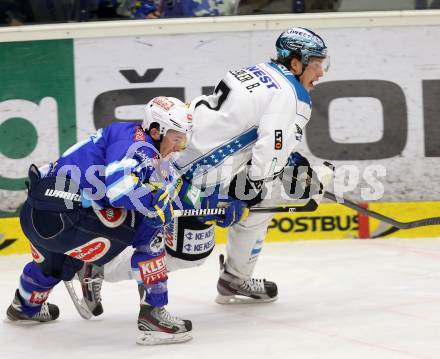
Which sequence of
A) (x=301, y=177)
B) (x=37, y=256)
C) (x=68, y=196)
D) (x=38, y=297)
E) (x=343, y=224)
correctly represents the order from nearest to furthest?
(x=68, y=196)
(x=37, y=256)
(x=38, y=297)
(x=301, y=177)
(x=343, y=224)

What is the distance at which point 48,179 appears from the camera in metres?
3.69

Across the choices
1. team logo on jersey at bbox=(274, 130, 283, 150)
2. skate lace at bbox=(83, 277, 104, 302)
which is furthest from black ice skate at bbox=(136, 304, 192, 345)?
team logo on jersey at bbox=(274, 130, 283, 150)

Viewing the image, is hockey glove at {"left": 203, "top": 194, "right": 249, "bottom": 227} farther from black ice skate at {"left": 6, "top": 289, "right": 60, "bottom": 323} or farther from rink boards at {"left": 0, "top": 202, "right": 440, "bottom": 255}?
rink boards at {"left": 0, "top": 202, "right": 440, "bottom": 255}

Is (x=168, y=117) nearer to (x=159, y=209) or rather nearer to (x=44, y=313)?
(x=159, y=209)

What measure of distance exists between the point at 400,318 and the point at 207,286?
111cm

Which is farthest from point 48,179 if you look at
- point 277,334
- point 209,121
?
point 277,334

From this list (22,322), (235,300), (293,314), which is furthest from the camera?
(235,300)

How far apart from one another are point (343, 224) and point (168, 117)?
2.41 meters

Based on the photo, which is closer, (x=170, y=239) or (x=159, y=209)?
(x=159, y=209)

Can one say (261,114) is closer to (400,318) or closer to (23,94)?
(400,318)

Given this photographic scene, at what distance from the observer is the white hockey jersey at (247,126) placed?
390 centimetres

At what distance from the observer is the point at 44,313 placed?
4.04 m

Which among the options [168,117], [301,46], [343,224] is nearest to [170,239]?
[168,117]

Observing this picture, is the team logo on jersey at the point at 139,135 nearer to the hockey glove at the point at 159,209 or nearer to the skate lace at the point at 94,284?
the hockey glove at the point at 159,209
